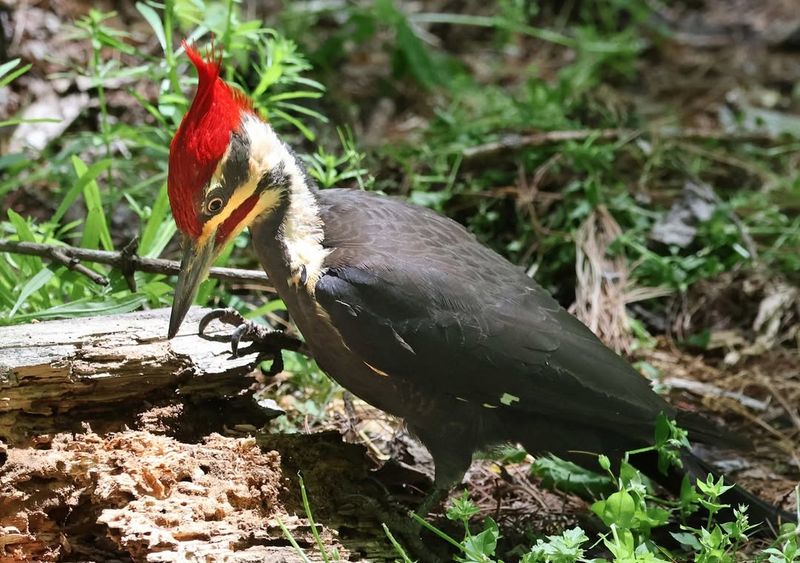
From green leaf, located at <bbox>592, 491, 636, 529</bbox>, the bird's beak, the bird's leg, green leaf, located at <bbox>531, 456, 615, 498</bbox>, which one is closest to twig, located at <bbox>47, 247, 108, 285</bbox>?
the bird's beak

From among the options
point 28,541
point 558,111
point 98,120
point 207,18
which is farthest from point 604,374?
point 98,120

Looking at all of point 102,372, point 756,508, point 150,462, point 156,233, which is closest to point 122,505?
point 150,462

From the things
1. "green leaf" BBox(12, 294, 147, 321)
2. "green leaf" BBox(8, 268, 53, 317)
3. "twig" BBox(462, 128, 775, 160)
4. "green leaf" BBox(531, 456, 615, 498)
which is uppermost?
"twig" BBox(462, 128, 775, 160)

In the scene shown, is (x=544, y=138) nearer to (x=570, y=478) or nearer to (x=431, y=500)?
(x=570, y=478)

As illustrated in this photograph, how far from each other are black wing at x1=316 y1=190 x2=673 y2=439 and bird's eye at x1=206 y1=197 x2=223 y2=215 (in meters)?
0.34

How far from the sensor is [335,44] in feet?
17.5

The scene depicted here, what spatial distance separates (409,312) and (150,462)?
2.56ft

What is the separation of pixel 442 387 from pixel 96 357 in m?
0.93

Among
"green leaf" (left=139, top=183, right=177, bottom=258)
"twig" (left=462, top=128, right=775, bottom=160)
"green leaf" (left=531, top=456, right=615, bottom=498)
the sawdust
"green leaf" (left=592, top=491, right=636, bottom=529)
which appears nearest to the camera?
the sawdust

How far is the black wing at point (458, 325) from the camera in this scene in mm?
2529

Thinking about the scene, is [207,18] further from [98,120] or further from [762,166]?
[762,166]

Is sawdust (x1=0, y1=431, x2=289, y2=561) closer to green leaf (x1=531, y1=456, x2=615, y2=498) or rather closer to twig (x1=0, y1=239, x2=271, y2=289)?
twig (x1=0, y1=239, x2=271, y2=289)

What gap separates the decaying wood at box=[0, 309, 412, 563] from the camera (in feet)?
7.49

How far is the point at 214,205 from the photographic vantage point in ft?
8.20
